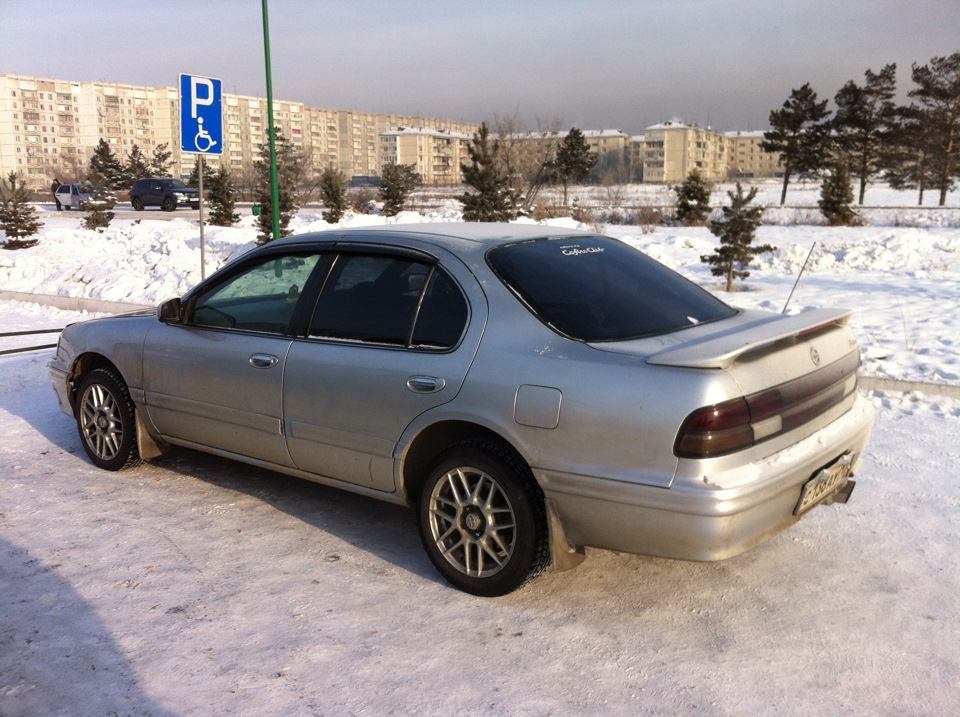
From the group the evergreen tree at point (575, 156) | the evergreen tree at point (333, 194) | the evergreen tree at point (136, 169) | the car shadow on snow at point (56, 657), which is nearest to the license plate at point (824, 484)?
the car shadow on snow at point (56, 657)

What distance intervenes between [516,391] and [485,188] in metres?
19.9

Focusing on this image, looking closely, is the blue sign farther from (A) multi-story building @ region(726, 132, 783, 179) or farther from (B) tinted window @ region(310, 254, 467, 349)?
(A) multi-story building @ region(726, 132, 783, 179)

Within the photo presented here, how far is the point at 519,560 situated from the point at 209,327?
8.06 feet

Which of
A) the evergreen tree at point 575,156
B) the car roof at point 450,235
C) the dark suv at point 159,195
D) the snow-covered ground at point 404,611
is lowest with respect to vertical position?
the snow-covered ground at point 404,611

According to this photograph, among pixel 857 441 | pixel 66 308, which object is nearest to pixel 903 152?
pixel 66 308

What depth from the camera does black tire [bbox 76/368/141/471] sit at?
18.1 feet

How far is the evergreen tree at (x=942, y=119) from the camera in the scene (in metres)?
48.8

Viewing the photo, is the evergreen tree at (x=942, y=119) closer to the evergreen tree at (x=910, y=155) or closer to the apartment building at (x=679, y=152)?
the evergreen tree at (x=910, y=155)

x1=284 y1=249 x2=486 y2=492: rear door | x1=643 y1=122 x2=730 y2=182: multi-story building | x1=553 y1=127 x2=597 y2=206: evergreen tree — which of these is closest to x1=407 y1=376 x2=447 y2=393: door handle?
x1=284 y1=249 x2=486 y2=492: rear door

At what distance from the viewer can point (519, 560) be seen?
366cm

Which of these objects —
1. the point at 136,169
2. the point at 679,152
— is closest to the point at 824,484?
the point at 136,169

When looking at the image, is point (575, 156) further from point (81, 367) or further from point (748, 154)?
point (748, 154)

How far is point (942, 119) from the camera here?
5050cm

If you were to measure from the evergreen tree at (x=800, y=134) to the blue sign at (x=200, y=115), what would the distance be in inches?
2135
